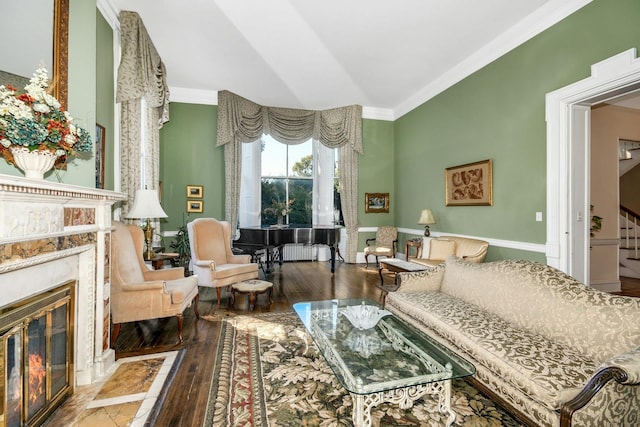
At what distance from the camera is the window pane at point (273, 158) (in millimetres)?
7091

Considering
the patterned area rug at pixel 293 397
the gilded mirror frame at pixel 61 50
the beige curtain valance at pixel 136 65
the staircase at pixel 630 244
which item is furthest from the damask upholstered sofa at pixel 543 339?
the staircase at pixel 630 244

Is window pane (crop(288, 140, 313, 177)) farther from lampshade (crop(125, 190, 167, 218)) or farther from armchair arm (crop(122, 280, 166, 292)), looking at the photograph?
armchair arm (crop(122, 280, 166, 292))

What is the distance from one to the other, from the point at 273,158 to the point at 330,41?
3242 millimetres

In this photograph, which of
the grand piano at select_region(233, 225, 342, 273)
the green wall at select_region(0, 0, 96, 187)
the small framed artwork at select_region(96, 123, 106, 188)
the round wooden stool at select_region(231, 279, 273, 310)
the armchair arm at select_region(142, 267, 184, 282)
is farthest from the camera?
the grand piano at select_region(233, 225, 342, 273)

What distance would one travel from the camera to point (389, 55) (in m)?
4.80

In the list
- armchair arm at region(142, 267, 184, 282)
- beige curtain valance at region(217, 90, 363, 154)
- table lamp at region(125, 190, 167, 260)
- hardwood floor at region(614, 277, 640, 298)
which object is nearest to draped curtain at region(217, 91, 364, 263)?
beige curtain valance at region(217, 90, 363, 154)

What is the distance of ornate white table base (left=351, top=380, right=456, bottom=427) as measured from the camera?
61.3 inches

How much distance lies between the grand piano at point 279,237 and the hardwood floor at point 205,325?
65 cm

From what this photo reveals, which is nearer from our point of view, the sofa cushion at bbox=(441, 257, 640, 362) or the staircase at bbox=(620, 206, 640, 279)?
the sofa cushion at bbox=(441, 257, 640, 362)

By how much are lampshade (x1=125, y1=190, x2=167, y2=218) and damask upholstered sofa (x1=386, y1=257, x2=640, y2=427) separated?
2947 millimetres

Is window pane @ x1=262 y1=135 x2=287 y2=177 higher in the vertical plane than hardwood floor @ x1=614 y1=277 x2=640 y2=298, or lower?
higher

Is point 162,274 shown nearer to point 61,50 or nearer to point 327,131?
point 61,50

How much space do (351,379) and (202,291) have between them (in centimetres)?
373

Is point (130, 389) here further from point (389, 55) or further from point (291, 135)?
point (291, 135)
